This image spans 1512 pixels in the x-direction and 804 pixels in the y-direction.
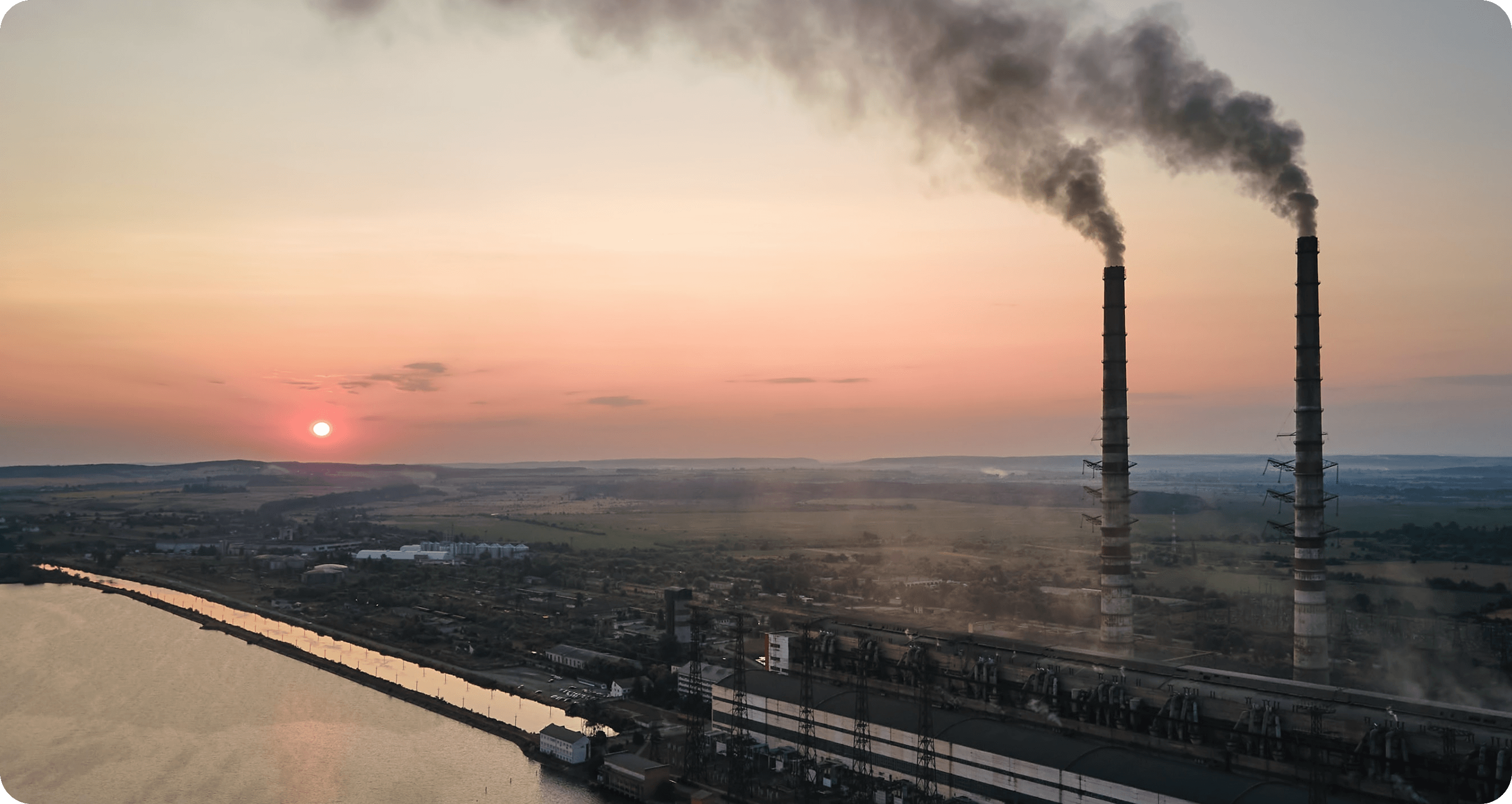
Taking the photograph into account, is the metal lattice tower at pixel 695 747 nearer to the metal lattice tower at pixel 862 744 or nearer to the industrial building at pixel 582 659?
the metal lattice tower at pixel 862 744

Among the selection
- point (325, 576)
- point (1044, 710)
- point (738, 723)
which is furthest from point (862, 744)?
point (325, 576)

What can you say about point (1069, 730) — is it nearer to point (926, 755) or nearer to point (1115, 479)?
point (926, 755)

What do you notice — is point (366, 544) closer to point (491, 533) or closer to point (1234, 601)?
point (491, 533)

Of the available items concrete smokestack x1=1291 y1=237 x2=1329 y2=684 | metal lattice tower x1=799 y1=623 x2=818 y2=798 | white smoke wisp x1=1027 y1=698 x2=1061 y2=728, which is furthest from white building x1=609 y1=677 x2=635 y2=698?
concrete smokestack x1=1291 y1=237 x2=1329 y2=684

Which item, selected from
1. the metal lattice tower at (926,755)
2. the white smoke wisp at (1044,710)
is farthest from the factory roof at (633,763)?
the white smoke wisp at (1044,710)

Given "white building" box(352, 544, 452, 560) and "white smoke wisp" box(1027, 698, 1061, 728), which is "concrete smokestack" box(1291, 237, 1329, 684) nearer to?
"white smoke wisp" box(1027, 698, 1061, 728)
